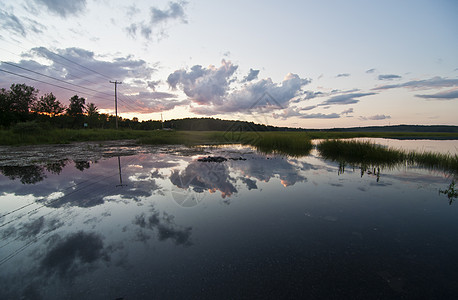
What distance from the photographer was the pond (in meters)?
2.90

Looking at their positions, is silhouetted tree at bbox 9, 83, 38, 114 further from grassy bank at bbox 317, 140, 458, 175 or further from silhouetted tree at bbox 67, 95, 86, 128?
grassy bank at bbox 317, 140, 458, 175

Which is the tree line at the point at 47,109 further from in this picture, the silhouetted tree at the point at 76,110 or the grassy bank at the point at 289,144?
the grassy bank at the point at 289,144

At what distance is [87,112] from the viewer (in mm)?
75438

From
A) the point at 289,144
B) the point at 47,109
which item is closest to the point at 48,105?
the point at 47,109

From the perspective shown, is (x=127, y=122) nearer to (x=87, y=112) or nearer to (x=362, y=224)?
(x=87, y=112)

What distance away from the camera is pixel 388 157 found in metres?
14.5

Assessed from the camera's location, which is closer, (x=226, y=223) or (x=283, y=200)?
(x=226, y=223)

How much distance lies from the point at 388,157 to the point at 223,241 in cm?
1577

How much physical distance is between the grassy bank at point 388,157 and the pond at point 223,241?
638 cm

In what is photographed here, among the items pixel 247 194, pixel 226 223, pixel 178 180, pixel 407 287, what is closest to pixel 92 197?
pixel 178 180

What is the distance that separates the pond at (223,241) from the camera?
9.52 feet

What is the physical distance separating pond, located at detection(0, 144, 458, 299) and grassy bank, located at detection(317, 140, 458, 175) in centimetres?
638

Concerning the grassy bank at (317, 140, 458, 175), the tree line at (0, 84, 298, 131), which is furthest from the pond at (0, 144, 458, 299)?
the tree line at (0, 84, 298, 131)

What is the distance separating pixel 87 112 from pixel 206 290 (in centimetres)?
9155
